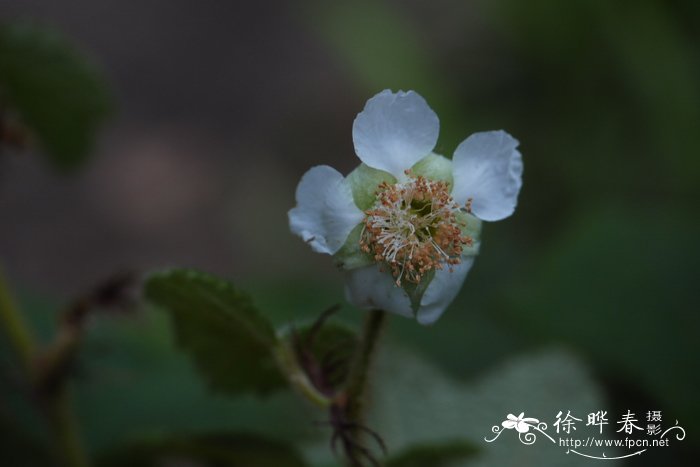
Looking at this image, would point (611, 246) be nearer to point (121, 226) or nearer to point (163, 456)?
point (163, 456)

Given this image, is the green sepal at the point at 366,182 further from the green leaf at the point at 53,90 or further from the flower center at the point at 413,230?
the green leaf at the point at 53,90

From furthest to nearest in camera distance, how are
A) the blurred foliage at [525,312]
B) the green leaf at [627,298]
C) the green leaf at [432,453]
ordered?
the green leaf at [627,298] < the blurred foliage at [525,312] < the green leaf at [432,453]

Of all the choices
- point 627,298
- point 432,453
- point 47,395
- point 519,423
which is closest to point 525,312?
point 627,298

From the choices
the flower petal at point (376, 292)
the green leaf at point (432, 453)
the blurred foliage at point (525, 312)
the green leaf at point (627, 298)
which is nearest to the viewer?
the flower petal at point (376, 292)

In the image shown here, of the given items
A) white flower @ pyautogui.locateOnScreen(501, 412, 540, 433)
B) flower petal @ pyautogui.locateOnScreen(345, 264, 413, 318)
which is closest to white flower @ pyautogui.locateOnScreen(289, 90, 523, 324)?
flower petal @ pyautogui.locateOnScreen(345, 264, 413, 318)

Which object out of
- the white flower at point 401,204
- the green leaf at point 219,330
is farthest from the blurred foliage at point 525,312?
the white flower at point 401,204

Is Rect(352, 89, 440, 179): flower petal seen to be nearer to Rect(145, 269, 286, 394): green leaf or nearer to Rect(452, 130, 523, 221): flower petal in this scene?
Rect(452, 130, 523, 221): flower petal

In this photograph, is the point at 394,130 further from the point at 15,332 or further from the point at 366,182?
the point at 15,332
